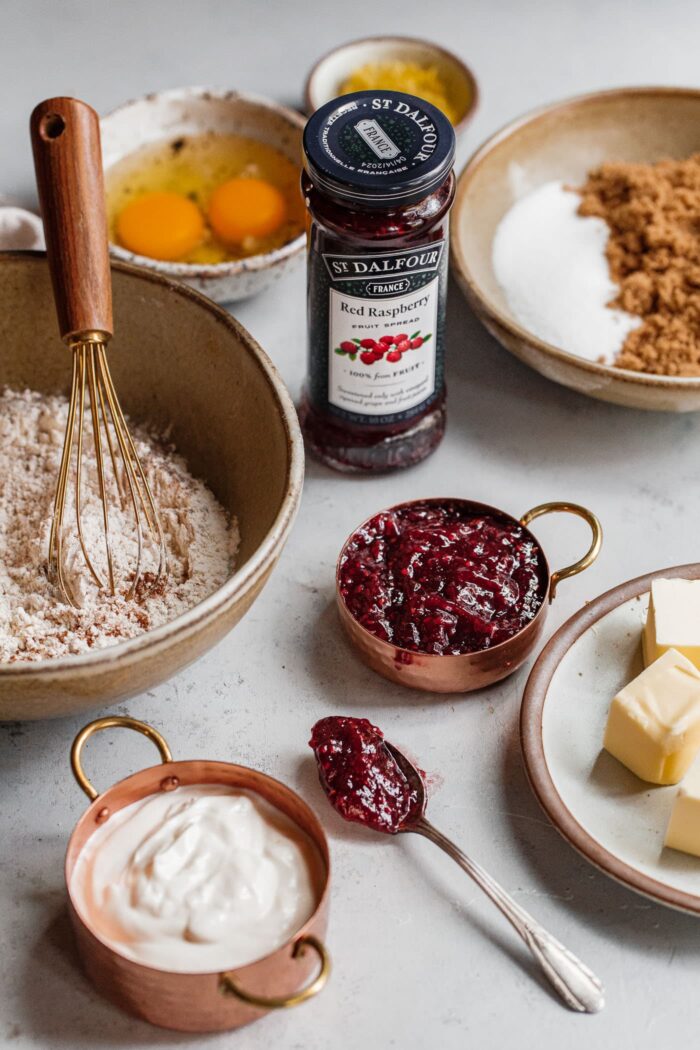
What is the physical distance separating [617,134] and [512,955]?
1.14 meters

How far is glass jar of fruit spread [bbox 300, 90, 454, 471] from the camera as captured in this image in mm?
1089

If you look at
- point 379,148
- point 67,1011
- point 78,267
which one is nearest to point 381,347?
point 379,148

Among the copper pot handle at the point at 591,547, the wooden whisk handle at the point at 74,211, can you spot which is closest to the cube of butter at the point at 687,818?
the copper pot handle at the point at 591,547

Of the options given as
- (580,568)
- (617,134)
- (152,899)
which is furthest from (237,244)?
(152,899)

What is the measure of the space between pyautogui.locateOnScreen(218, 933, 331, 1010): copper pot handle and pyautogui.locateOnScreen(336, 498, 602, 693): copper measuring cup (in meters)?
0.30

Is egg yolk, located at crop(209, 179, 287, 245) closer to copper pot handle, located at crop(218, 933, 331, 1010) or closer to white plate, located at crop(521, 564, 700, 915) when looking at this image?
white plate, located at crop(521, 564, 700, 915)

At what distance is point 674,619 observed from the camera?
1057 millimetres

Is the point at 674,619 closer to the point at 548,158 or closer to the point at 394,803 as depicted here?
the point at 394,803

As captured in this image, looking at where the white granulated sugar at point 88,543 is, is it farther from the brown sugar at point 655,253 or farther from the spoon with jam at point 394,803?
the brown sugar at point 655,253

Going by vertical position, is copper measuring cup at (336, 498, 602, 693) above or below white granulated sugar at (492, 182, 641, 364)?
below

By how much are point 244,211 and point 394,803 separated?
0.83m

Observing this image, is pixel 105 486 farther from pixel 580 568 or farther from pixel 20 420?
pixel 580 568

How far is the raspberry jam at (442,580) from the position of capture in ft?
3.57

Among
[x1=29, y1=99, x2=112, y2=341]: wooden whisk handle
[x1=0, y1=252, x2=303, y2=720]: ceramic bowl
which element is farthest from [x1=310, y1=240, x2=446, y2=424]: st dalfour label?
[x1=29, y1=99, x2=112, y2=341]: wooden whisk handle
